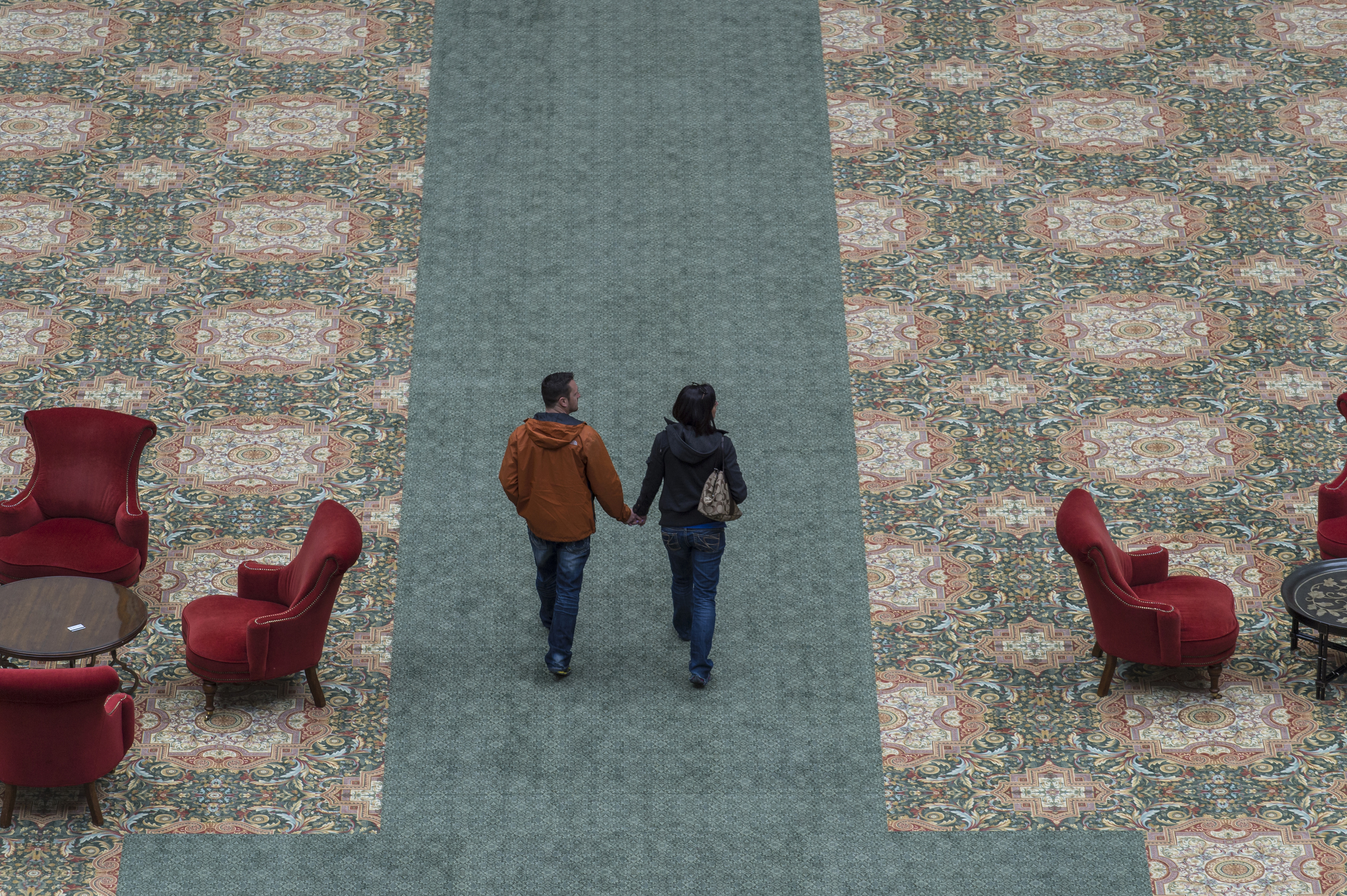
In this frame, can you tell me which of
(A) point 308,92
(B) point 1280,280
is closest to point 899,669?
(B) point 1280,280

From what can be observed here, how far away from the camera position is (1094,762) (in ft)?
25.9

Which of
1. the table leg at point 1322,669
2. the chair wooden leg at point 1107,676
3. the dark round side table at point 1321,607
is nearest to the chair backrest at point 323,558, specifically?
the chair wooden leg at point 1107,676

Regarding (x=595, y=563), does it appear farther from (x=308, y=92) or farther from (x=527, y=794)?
(x=308, y=92)

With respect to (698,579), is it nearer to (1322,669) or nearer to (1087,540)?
(1087,540)

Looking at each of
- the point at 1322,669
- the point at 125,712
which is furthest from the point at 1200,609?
the point at 125,712

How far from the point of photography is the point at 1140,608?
788 cm

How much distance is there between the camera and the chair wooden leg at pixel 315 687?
803 cm

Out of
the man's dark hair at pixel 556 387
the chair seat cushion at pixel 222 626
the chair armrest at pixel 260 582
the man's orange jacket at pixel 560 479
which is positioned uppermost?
the man's dark hair at pixel 556 387

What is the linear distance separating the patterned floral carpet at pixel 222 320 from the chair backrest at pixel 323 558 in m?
0.57

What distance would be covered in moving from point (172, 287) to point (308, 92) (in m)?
1.94

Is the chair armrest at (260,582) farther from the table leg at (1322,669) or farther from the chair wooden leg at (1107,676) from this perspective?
the table leg at (1322,669)

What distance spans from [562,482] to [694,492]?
0.59 meters

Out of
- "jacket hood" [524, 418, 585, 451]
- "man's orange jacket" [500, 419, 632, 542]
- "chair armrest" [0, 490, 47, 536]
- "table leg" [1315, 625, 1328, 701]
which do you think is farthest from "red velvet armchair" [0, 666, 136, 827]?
"table leg" [1315, 625, 1328, 701]

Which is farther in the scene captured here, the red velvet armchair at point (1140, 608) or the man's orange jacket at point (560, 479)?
the red velvet armchair at point (1140, 608)
